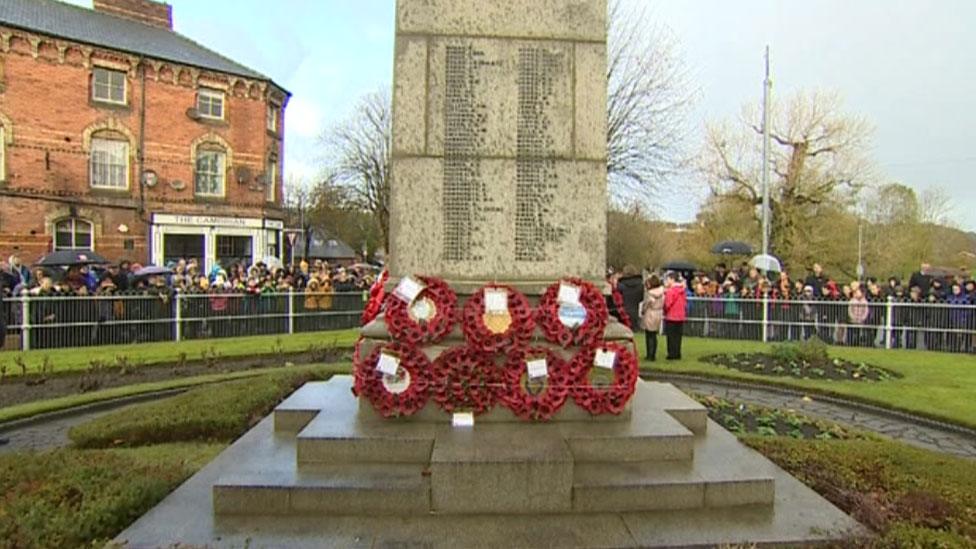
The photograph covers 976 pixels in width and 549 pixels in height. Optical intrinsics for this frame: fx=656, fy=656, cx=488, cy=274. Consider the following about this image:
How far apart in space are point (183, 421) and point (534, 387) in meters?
4.45

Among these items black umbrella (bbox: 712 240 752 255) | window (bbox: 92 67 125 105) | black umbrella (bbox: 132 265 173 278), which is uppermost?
window (bbox: 92 67 125 105)

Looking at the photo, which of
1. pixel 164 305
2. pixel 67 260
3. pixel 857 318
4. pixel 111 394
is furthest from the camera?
pixel 67 260

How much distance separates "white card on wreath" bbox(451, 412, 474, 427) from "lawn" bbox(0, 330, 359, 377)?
10.1m

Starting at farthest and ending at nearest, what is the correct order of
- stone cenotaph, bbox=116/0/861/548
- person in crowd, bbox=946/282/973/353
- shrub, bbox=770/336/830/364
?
person in crowd, bbox=946/282/973/353, shrub, bbox=770/336/830/364, stone cenotaph, bbox=116/0/861/548

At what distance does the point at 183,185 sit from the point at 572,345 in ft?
105

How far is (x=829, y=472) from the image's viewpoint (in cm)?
595

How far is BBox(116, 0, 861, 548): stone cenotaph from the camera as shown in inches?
189

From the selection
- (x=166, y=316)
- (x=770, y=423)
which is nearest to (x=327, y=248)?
(x=166, y=316)

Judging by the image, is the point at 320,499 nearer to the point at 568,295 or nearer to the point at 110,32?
the point at 568,295

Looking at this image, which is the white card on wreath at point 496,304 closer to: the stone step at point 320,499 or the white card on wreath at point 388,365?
the white card on wreath at point 388,365

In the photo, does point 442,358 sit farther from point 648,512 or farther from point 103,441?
point 103,441

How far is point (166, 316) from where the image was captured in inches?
691

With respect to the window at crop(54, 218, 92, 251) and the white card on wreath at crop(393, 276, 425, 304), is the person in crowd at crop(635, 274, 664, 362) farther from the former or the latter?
the window at crop(54, 218, 92, 251)

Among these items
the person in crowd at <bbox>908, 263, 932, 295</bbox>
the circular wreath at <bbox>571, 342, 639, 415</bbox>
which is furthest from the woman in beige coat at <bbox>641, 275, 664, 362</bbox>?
the person in crowd at <bbox>908, 263, 932, 295</bbox>
